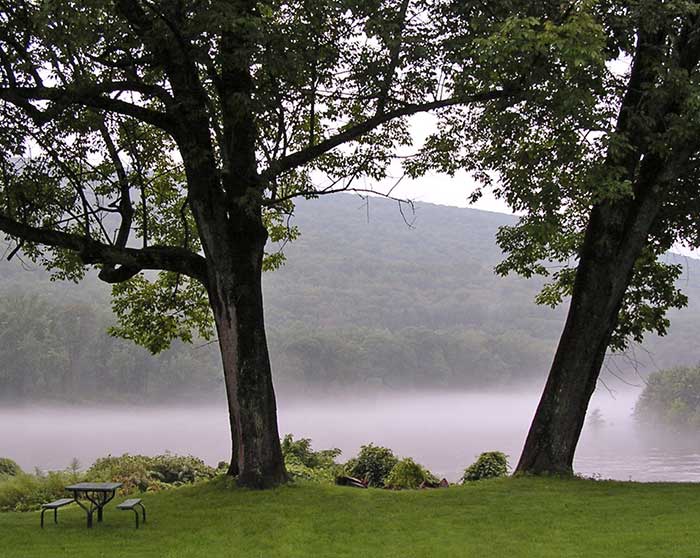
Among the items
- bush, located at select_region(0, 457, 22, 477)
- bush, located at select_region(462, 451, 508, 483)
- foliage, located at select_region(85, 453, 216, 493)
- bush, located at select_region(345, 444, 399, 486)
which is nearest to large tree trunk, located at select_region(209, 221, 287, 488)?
bush, located at select_region(345, 444, 399, 486)

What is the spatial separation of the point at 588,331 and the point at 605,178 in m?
2.82

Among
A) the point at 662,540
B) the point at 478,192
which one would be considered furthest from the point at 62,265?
the point at 662,540

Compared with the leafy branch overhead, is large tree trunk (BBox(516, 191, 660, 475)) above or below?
below

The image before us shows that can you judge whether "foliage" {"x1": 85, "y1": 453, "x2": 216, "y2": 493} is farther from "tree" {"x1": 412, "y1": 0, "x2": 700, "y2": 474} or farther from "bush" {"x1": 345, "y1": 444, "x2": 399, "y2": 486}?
"tree" {"x1": 412, "y1": 0, "x2": 700, "y2": 474}

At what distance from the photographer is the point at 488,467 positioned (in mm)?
14430

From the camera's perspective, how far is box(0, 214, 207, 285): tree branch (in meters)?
10.6

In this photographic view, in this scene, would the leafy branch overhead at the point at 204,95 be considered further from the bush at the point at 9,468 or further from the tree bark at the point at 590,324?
the bush at the point at 9,468

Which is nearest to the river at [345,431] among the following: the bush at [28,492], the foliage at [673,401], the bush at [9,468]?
the foliage at [673,401]

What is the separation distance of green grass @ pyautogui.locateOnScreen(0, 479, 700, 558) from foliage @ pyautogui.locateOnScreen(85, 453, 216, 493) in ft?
17.4

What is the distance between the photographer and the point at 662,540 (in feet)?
25.3

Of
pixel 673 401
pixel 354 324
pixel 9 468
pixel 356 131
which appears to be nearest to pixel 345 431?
pixel 354 324

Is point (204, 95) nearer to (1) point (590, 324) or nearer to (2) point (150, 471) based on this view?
(1) point (590, 324)

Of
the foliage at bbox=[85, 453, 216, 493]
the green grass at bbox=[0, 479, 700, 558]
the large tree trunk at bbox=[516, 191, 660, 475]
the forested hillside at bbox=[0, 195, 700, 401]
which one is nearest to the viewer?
the green grass at bbox=[0, 479, 700, 558]

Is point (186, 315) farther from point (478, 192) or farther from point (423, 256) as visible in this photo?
point (423, 256)
